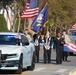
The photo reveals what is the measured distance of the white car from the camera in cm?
1565

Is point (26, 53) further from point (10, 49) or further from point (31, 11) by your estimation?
point (31, 11)

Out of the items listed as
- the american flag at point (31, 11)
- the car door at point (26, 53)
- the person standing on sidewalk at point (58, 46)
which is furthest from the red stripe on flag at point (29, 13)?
the car door at point (26, 53)

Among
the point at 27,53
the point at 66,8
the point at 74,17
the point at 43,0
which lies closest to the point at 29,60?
the point at 27,53

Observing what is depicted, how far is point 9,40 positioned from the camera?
678 inches

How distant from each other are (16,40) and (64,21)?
143ft

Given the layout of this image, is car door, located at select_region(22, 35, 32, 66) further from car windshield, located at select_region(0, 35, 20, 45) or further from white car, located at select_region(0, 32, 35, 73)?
car windshield, located at select_region(0, 35, 20, 45)

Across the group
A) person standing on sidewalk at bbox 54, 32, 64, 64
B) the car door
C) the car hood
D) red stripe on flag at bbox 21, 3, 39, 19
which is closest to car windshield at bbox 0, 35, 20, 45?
the car door

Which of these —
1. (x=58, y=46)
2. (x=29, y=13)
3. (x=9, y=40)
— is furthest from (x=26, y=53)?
(x=29, y=13)

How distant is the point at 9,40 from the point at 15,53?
5.32ft

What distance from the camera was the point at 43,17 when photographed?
24734 mm

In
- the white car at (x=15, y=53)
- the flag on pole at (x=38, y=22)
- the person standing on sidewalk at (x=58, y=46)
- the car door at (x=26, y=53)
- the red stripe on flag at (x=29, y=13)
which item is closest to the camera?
the white car at (x=15, y=53)

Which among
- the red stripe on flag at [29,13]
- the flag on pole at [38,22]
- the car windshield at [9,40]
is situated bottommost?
the car windshield at [9,40]

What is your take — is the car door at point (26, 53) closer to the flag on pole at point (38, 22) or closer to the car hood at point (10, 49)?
the car hood at point (10, 49)

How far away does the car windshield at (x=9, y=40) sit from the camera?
1698 centimetres
